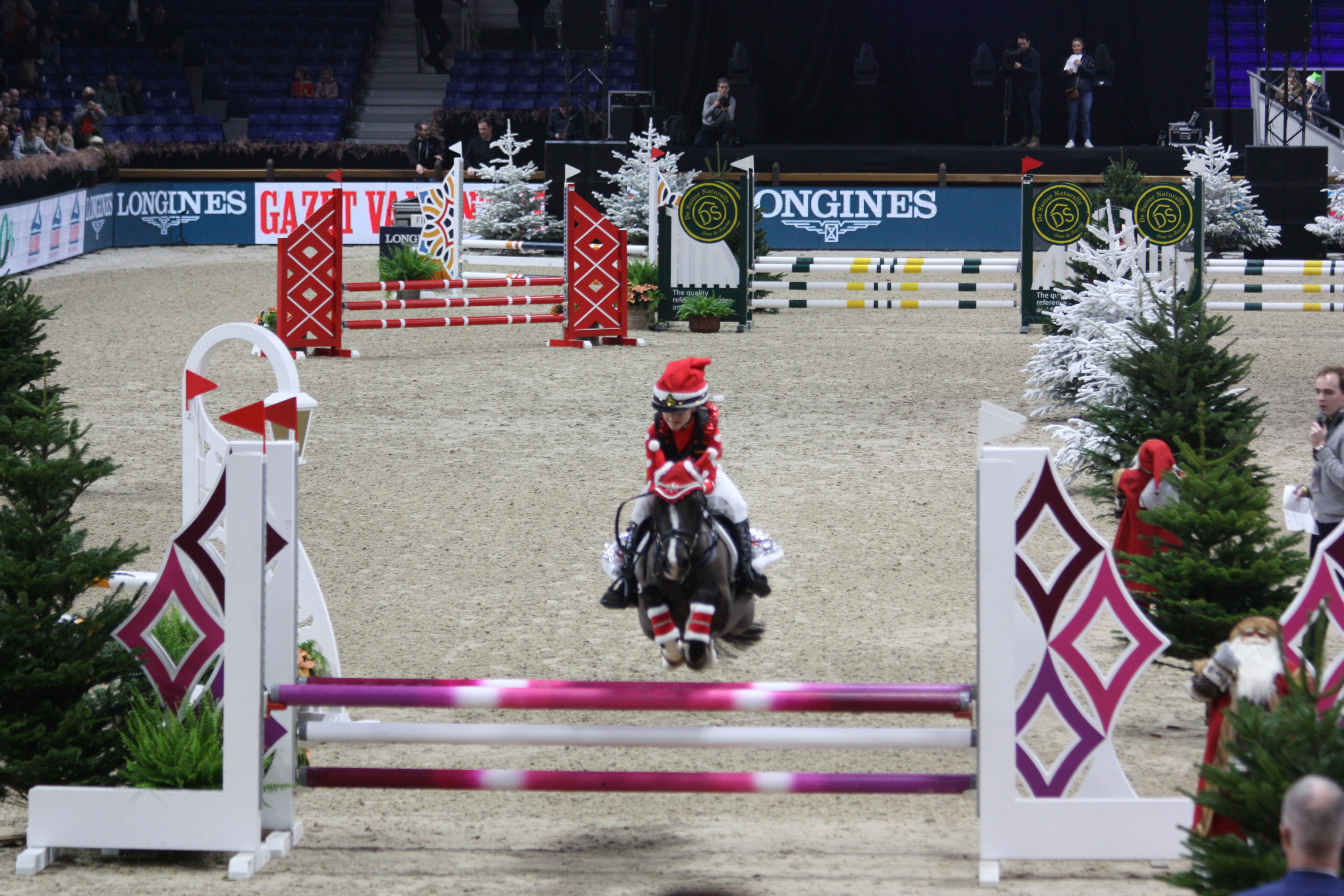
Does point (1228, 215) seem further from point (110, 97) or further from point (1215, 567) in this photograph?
point (110, 97)

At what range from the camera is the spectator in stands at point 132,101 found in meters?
26.4

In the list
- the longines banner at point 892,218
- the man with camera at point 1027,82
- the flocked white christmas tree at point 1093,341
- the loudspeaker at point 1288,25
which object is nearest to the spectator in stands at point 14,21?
the longines banner at point 892,218

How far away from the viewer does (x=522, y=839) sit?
4.36 m

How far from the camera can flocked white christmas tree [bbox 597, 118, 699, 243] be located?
63.5 ft

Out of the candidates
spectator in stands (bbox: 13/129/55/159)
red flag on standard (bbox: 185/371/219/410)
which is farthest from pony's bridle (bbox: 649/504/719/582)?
spectator in stands (bbox: 13/129/55/159)

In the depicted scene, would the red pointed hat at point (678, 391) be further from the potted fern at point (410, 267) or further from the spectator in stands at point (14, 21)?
the spectator in stands at point (14, 21)

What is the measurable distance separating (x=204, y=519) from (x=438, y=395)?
26.2 ft

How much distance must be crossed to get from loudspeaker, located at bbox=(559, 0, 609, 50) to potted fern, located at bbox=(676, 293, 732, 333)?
569cm

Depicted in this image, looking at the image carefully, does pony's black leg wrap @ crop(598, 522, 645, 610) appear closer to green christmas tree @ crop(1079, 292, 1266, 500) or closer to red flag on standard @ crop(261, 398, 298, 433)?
red flag on standard @ crop(261, 398, 298, 433)

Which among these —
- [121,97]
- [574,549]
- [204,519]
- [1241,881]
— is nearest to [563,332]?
[574,549]

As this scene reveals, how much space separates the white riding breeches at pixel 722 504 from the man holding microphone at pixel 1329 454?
2594mm

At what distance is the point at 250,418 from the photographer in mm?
4609

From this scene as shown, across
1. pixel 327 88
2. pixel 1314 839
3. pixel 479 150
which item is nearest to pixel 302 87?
pixel 327 88

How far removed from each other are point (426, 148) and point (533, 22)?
6.02 meters
